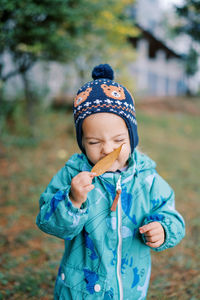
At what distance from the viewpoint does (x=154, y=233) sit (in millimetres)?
1358

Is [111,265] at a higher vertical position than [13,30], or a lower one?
lower

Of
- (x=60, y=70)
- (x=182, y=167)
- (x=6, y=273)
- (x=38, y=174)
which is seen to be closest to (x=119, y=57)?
(x=60, y=70)

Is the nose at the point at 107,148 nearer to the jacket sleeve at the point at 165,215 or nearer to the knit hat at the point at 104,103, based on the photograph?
the knit hat at the point at 104,103

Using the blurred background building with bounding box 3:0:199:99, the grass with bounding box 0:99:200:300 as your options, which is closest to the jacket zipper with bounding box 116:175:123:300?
the grass with bounding box 0:99:200:300

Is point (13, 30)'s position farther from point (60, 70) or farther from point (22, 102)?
point (60, 70)

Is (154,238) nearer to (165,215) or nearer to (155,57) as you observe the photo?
(165,215)

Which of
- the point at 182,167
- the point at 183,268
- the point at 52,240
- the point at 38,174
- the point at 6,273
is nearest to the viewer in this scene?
the point at 6,273

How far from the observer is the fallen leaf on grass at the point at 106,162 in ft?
4.37

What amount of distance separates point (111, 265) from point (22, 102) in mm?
6689

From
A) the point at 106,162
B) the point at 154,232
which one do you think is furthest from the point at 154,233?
the point at 106,162

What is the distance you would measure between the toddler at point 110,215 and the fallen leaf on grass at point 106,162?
5 cm

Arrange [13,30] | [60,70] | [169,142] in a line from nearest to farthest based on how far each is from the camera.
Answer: [13,30], [60,70], [169,142]

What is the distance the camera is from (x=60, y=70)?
26.4ft

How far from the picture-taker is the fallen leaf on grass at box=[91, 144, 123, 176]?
1332 millimetres
